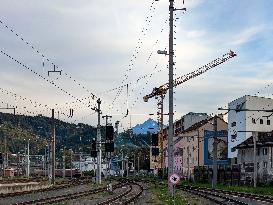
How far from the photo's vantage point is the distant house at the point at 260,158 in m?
82.2

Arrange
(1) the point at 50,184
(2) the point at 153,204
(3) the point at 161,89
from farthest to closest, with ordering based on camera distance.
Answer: (3) the point at 161,89 → (1) the point at 50,184 → (2) the point at 153,204

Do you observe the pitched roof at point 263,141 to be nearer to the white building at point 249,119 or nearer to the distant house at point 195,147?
the white building at point 249,119

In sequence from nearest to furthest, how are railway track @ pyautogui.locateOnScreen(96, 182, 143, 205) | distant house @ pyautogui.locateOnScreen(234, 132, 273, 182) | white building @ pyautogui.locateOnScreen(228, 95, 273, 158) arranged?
railway track @ pyautogui.locateOnScreen(96, 182, 143, 205), distant house @ pyautogui.locateOnScreen(234, 132, 273, 182), white building @ pyautogui.locateOnScreen(228, 95, 273, 158)

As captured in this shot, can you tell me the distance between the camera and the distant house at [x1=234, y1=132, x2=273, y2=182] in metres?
82.2

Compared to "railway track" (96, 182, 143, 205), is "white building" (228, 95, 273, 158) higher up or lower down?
higher up

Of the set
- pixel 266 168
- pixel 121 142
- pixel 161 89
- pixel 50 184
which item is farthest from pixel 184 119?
pixel 50 184

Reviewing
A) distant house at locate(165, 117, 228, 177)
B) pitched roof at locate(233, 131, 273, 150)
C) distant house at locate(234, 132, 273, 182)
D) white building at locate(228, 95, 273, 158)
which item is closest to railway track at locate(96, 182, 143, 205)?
distant house at locate(234, 132, 273, 182)

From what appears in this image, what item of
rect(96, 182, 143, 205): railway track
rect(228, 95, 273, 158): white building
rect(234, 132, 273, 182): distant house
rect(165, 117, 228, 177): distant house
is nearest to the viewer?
rect(96, 182, 143, 205): railway track

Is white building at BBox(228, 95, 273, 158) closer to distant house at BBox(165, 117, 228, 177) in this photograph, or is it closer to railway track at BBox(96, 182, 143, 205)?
distant house at BBox(165, 117, 228, 177)

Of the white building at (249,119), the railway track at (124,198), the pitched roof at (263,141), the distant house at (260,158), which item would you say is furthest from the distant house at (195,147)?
the railway track at (124,198)

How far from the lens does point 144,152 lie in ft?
655

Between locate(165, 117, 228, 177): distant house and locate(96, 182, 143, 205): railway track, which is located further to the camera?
locate(165, 117, 228, 177): distant house

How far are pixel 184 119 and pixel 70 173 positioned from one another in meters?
42.0

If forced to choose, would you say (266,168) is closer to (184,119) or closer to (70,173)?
(70,173)
